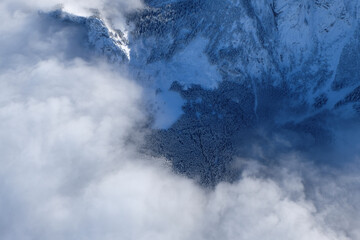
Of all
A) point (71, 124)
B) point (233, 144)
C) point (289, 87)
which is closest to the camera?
point (71, 124)

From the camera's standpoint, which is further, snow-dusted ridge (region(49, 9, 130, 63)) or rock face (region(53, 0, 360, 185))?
rock face (region(53, 0, 360, 185))

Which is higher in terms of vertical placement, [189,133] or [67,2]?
[67,2]

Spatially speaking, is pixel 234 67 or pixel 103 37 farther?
pixel 234 67

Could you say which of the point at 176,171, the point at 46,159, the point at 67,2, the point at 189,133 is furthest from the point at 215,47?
the point at 46,159

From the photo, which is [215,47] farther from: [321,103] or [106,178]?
[106,178]

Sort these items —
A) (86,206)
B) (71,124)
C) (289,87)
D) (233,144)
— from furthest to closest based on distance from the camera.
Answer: (289,87) → (233,144) → (71,124) → (86,206)

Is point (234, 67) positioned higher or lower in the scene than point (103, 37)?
lower

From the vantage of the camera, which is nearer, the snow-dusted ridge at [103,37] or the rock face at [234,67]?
the snow-dusted ridge at [103,37]

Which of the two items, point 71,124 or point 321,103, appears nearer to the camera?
point 71,124
